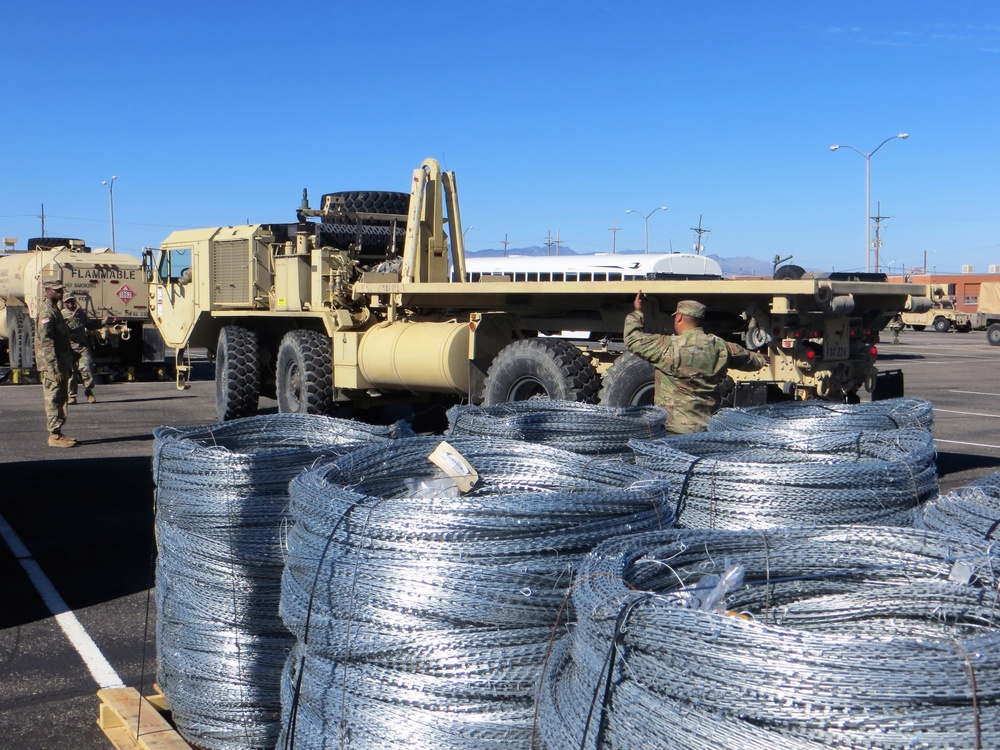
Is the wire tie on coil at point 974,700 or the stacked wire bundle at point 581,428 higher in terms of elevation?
the stacked wire bundle at point 581,428

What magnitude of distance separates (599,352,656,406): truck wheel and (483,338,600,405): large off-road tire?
0.34 meters

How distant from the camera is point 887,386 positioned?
10.1 m

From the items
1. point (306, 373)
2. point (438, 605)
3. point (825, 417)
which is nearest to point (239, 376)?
point (306, 373)

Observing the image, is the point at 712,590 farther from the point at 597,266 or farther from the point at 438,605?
the point at 597,266

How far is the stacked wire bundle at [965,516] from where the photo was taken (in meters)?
3.00

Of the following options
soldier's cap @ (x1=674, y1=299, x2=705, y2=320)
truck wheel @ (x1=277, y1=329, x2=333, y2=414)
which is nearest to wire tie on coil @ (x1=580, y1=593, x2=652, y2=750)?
soldier's cap @ (x1=674, y1=299, x2=705, y2=320)

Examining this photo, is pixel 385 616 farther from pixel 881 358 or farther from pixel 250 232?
pixel 881 358

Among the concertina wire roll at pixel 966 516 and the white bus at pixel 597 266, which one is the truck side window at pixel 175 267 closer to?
the concertina wire roll at pixel 966 516

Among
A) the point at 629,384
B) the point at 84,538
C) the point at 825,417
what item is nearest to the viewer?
the point at 825,417

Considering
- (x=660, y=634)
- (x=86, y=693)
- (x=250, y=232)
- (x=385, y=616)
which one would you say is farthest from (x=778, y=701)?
(x=250, y=232)

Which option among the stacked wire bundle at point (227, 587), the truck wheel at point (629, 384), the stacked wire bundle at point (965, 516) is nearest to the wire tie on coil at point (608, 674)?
the stacked wire bundle at point (965, 516)

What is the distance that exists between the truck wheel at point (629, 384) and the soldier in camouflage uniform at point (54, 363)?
6.80 metres

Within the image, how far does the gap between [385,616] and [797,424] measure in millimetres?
2946

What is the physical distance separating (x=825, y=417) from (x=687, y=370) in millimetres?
1438
